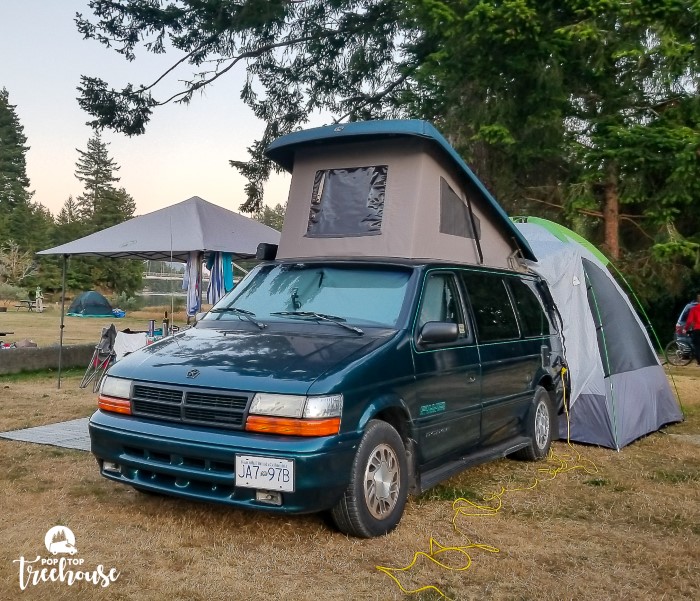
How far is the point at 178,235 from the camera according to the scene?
11.0m

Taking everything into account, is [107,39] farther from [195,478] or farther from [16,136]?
[16,136]

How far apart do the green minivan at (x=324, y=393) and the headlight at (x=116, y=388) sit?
0.03 feet

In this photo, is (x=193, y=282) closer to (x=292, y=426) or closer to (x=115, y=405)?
→ (x=115, y=405)

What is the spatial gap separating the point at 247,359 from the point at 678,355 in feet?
53.6

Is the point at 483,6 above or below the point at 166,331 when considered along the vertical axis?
above

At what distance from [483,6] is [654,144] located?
349cm

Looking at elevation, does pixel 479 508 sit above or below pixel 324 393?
below

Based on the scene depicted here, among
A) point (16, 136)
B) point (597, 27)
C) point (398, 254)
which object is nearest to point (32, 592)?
point (398, 254)

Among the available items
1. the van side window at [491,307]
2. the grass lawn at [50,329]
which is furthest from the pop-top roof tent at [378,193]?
the grass lawn at [50,329]

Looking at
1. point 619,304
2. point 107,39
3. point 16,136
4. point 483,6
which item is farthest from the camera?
point 16,136

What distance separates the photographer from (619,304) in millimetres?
8203

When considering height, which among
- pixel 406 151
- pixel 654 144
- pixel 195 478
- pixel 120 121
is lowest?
pixel 195 478

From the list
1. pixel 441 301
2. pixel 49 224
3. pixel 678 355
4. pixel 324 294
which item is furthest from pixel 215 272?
pixel 49 224

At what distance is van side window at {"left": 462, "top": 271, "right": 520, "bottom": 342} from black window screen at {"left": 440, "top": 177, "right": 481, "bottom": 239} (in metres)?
0.52
